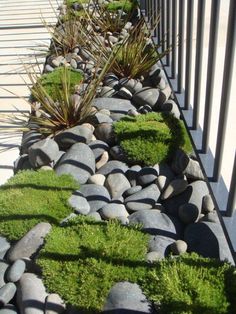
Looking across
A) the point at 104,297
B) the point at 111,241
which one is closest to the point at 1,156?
the point at 111,241

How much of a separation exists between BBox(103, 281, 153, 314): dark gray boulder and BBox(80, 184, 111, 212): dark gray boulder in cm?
58

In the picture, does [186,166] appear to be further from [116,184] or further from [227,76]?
[227,76]

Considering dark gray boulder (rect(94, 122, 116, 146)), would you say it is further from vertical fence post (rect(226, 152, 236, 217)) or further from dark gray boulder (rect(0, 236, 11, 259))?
vertical fence post (rect(226, 152, 236, 217))

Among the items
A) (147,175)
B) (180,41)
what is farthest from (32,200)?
(180,41)

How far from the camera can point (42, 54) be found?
13.8 ft

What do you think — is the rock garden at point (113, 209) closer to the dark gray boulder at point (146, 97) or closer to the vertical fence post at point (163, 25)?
the dark gray boulder at point (146, 97)

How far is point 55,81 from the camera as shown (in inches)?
140

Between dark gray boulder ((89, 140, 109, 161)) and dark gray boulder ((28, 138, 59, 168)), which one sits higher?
dark gray boulder ((28, 138, 59, 168))

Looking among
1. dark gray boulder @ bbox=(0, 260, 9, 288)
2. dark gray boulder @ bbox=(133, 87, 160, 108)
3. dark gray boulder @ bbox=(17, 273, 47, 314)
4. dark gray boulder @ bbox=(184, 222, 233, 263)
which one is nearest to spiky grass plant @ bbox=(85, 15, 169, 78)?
dark gray boulder @ bbox=(133, 87, 160, 108)

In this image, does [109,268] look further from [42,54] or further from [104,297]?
[42,54]

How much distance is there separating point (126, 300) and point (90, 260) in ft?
0.76

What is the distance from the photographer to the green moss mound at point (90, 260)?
189cm

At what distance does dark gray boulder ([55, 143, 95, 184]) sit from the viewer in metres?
2.61

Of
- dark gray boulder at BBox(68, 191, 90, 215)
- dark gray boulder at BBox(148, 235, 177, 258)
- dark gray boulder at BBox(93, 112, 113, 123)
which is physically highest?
dark gray boulder at BBox(93, 112, 113, 123)
